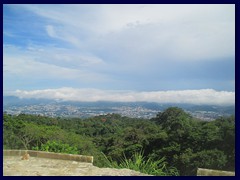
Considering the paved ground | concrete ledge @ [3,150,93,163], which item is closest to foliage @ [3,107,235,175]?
concrete ledge @ [3,150,93,163]

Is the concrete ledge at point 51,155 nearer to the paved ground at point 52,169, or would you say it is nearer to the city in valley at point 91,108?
the paved ground at point 52,169

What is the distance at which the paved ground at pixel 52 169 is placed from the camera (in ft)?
15.1

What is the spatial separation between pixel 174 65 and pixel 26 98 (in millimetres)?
4101

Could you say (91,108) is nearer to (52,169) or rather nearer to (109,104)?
(109,104)

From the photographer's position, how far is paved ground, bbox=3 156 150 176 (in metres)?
4.59

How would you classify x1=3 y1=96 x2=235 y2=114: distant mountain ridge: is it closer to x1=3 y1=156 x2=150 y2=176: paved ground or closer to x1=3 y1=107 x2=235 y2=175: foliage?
x1=3 y1=107 x2=235 y2=175: foliage

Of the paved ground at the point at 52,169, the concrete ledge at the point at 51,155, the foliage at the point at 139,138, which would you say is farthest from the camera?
the foliage at the point at 139,138

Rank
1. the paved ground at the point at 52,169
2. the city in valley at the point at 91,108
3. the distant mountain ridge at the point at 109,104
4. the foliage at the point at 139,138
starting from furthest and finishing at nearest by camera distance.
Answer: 1. the city in valley at the point at 91,108
2. the distant mountain ridge at the point at 109,104
3. the foliage at the point at 139,138
4. the paved ground at the point at 52,169

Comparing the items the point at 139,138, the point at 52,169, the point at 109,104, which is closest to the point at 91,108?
the point at 109,104

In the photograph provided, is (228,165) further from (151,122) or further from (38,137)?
(151,122)

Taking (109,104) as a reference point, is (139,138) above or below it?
below

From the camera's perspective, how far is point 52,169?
487 cm

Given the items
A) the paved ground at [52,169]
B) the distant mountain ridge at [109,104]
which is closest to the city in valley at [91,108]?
the distant mountain ridge at [109,104]

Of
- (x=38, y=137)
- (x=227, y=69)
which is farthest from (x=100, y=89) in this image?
(x=227, y=69)
